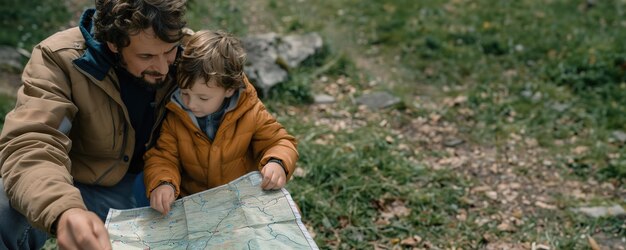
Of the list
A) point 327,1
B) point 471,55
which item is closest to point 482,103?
point 471,55

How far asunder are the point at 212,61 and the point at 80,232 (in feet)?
3.14

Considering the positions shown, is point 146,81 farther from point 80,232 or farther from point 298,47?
point 298,47

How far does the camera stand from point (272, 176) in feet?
9.07

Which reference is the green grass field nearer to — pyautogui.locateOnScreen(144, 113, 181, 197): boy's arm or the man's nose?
pyautogui.locateOnScreen(144, 113, 181, 197): boy's arm

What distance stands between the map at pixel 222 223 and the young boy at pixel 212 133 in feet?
0.22

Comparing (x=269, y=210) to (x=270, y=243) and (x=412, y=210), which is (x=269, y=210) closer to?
(x=270, y=243)

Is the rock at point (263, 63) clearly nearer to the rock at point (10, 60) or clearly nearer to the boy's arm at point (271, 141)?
the rock at point (10, 60)

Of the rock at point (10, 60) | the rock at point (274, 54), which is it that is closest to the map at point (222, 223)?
the rock at point (274, 54)

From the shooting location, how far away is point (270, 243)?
2.57 m

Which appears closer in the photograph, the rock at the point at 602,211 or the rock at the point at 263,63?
the rock at the point at 602,211

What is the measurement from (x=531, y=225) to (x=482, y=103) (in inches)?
69.9

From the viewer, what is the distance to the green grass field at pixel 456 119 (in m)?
4.25

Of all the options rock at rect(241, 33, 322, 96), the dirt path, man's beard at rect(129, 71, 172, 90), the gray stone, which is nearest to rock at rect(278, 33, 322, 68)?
rock at rect(241, 33, 322, 96)

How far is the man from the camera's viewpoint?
7.93 ft
